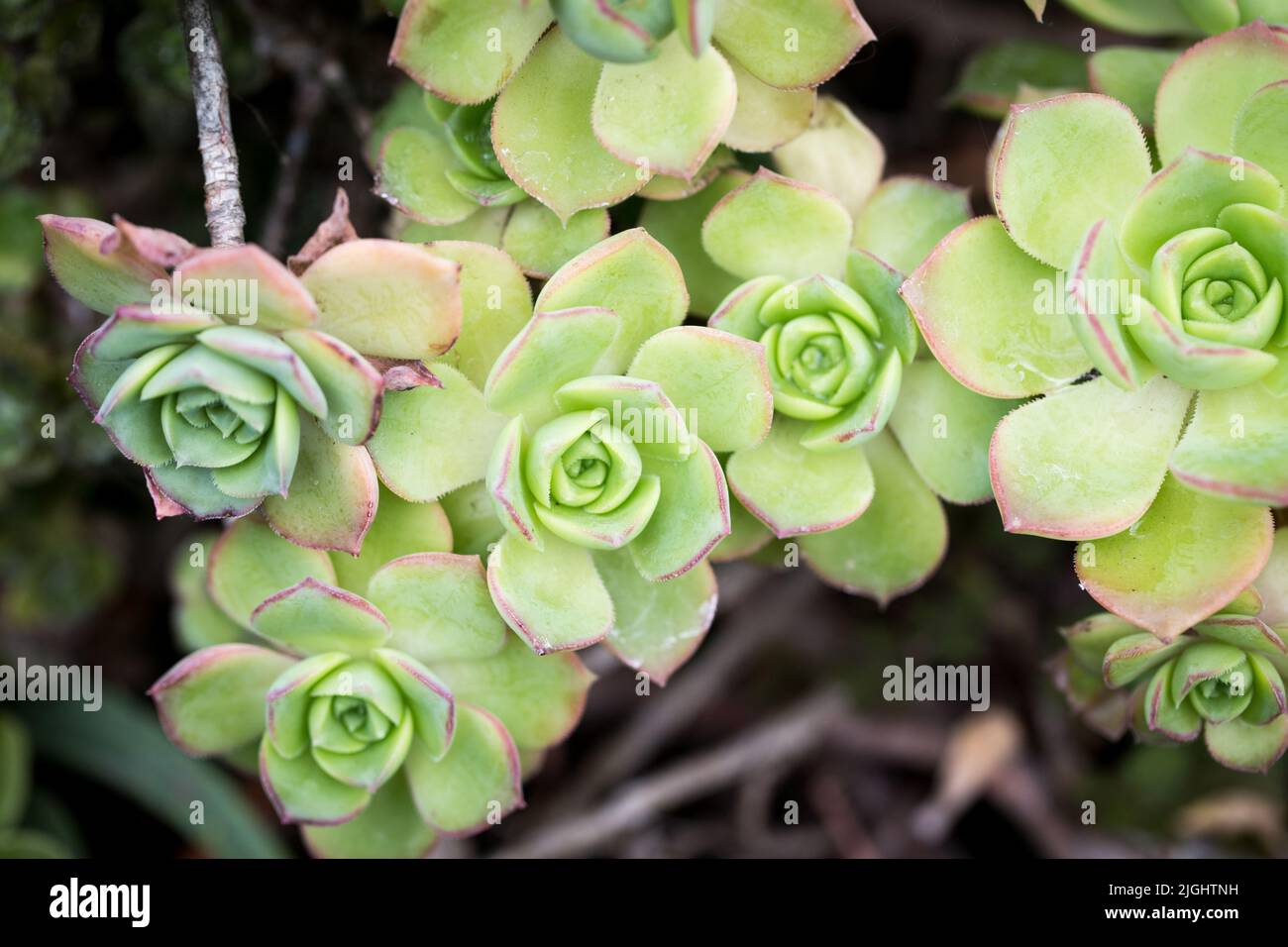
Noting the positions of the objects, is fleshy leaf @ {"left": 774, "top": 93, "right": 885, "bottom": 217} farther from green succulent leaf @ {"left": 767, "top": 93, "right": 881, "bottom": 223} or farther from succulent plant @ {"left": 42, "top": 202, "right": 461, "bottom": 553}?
succulent plant @ {"left": 42, "top": 202, "right": 461, "bottom": 553}

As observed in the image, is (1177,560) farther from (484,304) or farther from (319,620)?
(319,620)

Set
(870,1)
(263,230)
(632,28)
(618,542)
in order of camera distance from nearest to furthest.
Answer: (632,28), (618,542), (263,230), (870,1)

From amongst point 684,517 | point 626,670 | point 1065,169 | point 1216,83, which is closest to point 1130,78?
point 1216,83

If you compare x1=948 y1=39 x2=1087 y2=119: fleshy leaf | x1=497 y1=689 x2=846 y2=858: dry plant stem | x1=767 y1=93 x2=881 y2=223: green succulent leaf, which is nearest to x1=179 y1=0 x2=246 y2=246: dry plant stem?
x1=767 y1=93 x2=881 y2=223: green succulent leaf
